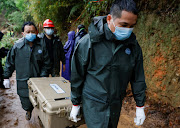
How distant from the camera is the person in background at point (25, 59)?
9.01ft

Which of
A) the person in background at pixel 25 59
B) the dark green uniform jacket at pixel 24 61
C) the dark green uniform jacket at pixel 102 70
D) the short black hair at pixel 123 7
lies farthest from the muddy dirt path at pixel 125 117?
the short black hair at pixel 123 7

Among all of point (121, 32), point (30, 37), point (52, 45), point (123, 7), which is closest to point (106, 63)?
point (121, 32)

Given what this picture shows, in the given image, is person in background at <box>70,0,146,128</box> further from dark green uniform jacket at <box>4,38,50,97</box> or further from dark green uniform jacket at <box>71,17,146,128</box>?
dark green uniform jacket at <box>4,38,50,97</box>

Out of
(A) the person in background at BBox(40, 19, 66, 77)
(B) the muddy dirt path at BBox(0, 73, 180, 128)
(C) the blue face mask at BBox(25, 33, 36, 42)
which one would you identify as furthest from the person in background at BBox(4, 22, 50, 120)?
(A) the person in background at BBox(40, 19, 66, 77)

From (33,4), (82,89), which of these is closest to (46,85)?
(82,89)

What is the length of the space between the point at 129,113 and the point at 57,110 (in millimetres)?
2125

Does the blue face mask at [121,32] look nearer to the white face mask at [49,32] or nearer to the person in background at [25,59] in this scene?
the person in background at [25,59]

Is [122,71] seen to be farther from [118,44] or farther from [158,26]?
[158,26]

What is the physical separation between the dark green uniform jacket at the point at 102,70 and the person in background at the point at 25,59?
1595 millimetres

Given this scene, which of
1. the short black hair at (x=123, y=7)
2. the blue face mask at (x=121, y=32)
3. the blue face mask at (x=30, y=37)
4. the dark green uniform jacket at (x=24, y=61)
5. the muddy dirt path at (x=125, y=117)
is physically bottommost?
the muddy dirt path at (x=125, y=117)

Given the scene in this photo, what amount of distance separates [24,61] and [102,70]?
1942mm

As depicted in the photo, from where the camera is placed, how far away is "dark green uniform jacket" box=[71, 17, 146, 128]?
1387 mm

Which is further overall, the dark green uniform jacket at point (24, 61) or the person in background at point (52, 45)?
the person in background at point (52, 45)

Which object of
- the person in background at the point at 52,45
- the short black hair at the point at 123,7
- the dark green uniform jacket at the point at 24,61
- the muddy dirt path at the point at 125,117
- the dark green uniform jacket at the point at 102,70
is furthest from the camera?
the person in background at the point at 52,45
